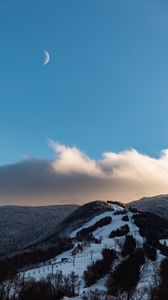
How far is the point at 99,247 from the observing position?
653ft

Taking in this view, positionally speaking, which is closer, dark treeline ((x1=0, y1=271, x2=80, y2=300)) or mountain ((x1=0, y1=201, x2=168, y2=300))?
dark treeline ((x1=0, y1=271, x2=80, y2=300))

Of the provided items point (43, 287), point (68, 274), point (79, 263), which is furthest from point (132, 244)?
point (43, 287)

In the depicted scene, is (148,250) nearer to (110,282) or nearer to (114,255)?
(114,255)

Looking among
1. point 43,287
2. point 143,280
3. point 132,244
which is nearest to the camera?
point 43,287

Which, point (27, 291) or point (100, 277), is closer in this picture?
point (27, 291)

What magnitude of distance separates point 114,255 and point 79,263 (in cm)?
1380

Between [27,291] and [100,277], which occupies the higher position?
[100,277]

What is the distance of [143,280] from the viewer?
382 ft

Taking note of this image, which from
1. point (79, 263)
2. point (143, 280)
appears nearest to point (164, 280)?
point (143, 280)

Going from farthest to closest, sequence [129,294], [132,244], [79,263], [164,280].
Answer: [132,244], [79,263], [164,280], [129,294]

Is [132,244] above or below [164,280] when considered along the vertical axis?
above

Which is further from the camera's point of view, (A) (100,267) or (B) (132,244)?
(B) (132,244)

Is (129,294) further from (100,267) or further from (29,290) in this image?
(100,267)

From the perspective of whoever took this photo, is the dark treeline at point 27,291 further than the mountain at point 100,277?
No
